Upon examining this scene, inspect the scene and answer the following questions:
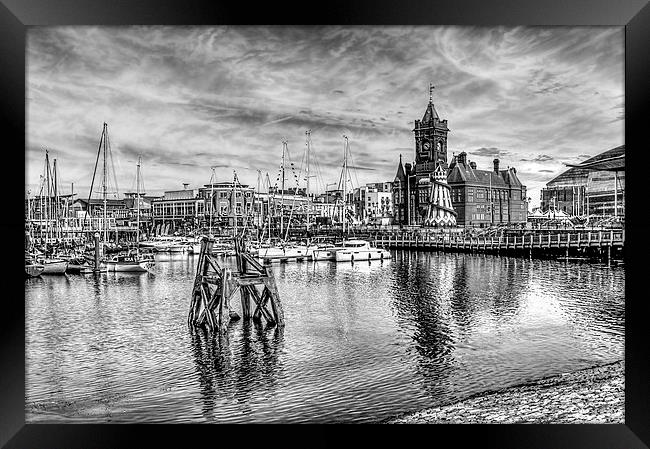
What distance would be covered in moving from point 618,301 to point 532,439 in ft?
8.26

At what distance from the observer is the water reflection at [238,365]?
19.1 feet

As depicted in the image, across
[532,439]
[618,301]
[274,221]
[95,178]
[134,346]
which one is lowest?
[532,439]

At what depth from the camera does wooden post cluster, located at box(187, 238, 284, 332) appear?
299 inches

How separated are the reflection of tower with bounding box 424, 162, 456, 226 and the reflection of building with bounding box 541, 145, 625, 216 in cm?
134

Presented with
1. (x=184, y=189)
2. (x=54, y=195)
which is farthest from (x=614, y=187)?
(x=54, y=195)

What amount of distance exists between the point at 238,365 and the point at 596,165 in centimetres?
519

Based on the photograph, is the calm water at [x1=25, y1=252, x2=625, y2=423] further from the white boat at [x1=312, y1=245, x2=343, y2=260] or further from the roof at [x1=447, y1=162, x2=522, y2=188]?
the roof at [x1=447, y1=162, x2=522, y2=188]

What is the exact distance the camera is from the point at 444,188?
25.7 feet

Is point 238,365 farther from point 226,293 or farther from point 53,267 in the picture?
point 53,267

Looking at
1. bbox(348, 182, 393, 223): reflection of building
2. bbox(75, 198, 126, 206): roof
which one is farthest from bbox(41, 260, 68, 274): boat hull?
bbox(348, 182, 393, 223): reflection of building

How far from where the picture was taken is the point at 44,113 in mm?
6684
